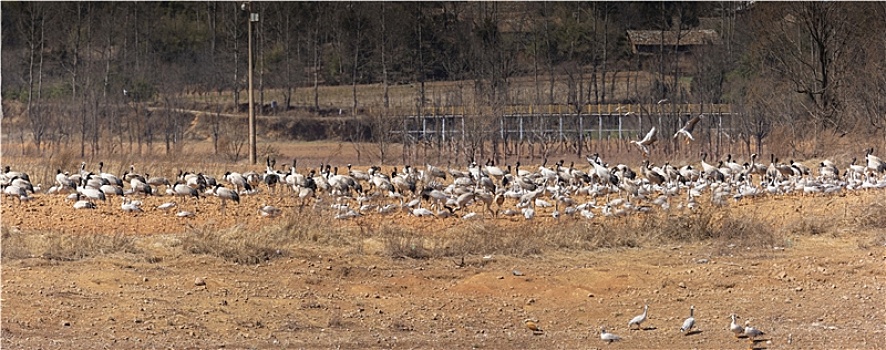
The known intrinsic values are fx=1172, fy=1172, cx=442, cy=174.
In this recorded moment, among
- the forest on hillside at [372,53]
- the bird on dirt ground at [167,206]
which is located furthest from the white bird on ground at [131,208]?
the forest on hillside at [372,53]

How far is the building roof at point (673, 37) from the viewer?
2176 inches

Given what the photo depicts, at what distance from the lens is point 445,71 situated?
199 ft

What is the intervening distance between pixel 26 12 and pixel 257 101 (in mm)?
11497

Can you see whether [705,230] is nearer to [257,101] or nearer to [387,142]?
[387,142]

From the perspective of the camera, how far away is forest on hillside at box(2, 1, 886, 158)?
45.5 m

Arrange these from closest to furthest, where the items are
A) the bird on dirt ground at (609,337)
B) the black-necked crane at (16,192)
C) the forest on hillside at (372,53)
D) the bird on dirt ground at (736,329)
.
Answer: the bird on dirt ground at (609,337) < the bird on dirt ground at (736,329) < the black-necked crane at (16,192) < the forest on hillside at (372,53)

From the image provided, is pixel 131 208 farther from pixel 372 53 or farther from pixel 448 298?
pixel 372 53

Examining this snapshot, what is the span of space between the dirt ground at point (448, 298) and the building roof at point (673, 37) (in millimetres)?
40162

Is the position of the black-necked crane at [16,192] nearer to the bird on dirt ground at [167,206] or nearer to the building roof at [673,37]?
the bird on dirt ground at [167,206]

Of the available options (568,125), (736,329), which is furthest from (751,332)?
(568,125)

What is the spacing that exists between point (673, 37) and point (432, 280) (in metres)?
46.7

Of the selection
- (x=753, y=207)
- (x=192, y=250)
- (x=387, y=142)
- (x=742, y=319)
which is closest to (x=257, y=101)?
(x=387, y=142)

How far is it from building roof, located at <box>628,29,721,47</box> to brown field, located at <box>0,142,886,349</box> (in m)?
38.7

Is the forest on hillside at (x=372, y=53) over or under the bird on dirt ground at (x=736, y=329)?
over
